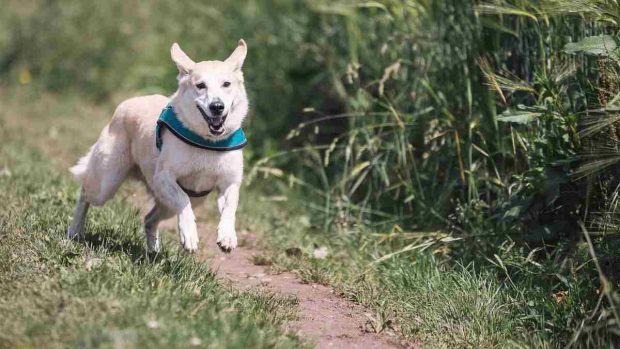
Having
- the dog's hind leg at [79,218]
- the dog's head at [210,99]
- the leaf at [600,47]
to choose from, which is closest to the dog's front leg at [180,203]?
the dog's head at [210,99]

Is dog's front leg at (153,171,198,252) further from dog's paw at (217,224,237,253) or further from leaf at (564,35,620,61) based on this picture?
leaf at (564,35,620,61)

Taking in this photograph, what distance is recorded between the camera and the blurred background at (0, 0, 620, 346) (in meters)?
5.07

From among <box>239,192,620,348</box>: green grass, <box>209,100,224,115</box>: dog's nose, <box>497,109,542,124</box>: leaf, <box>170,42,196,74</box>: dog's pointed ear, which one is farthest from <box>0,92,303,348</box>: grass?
<box>497,109,542,124</box>: leaf

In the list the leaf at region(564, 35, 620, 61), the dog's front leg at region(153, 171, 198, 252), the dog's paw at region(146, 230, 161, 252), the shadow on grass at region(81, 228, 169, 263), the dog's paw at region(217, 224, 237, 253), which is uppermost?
the leaf at region(564, 35, 620, 61)

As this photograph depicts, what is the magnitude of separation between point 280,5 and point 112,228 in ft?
15.3

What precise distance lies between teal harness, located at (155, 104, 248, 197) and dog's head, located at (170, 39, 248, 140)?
0.10 feet

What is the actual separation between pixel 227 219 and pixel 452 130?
2.35 m

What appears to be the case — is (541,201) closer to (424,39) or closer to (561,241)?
(561,241)

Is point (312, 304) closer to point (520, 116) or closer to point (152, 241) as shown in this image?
point (152, 241)

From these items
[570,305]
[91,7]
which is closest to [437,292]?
[570,305]

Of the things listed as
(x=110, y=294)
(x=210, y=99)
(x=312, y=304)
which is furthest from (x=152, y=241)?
(x=110, y=294)

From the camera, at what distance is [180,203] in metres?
4.83

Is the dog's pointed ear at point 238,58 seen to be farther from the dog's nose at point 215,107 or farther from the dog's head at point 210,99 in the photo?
the dog's nose at point 215,107

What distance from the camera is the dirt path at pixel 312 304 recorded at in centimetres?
467
